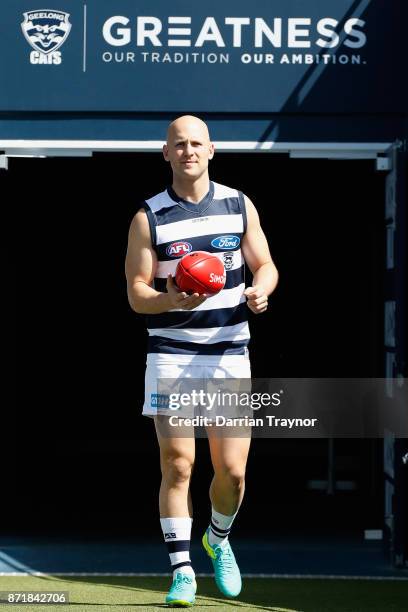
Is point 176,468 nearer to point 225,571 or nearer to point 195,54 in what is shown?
point 225,571

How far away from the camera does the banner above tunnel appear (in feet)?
21.9

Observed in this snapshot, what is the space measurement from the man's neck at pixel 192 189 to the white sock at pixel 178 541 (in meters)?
1.31

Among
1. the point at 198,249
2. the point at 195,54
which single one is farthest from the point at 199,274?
the point at 195,54

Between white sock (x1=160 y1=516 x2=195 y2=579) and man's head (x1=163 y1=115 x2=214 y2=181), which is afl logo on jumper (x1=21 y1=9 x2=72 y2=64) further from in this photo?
white sock (x1=160 y1=516 x2=195 y2=579)

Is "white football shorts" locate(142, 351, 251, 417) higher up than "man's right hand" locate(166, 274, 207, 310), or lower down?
lower down

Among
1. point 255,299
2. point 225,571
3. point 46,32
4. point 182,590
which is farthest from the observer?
point 46,32

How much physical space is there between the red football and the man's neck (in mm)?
496

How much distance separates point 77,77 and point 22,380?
5960 mm

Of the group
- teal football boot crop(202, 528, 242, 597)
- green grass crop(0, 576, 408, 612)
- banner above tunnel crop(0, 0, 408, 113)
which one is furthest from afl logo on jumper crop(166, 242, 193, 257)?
banner above tunnel crop(0, 0, 408, 113)

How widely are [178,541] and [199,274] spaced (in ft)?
3.72

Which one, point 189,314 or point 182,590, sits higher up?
point 189,314

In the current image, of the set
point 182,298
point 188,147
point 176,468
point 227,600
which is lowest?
point 227,600

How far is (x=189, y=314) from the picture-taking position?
520 centimetres

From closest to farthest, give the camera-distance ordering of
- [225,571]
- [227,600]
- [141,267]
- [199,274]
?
[199,274]
[141,267]
[225,571]
[227,600]
